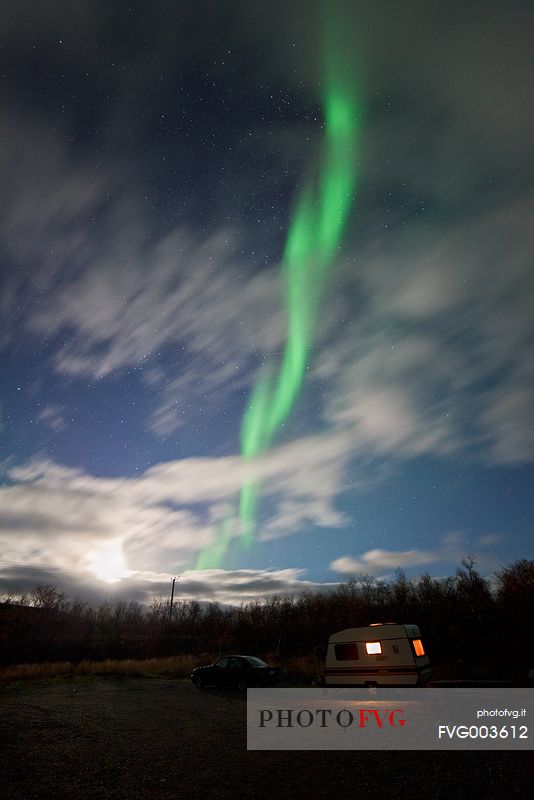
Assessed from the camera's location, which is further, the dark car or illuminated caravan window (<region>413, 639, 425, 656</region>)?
the dark car

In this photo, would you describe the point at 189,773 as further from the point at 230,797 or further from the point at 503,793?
the point at 503,793

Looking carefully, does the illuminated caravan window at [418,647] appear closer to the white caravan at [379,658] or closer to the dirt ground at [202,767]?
the white caravan at [379,658]

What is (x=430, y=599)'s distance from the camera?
141ft

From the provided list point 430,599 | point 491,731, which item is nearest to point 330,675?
point 491,731

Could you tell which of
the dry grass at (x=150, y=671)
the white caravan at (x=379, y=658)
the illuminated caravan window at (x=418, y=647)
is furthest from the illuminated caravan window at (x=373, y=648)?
the dry grass at (x=150, y=671)

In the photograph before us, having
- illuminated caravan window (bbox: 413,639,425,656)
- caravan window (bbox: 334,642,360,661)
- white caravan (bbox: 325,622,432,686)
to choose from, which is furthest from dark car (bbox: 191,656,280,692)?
illuminated caravan window (bbox: 413,639,425,656)

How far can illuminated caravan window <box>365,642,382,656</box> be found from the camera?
17094 mm

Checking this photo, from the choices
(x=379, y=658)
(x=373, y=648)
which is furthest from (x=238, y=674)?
(x=379, y=658)

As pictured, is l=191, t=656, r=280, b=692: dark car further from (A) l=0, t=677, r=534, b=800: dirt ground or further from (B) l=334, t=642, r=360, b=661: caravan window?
(A) l=0, t=677, r=534, b=800: dirt ground

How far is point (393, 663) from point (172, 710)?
7.81m

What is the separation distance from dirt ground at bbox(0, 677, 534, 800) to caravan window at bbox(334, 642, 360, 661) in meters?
6.19

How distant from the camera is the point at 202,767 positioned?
8273mm

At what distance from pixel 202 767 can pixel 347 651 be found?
11.2 metres

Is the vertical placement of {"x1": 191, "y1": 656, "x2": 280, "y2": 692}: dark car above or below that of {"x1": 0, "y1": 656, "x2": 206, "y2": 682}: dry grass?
above
